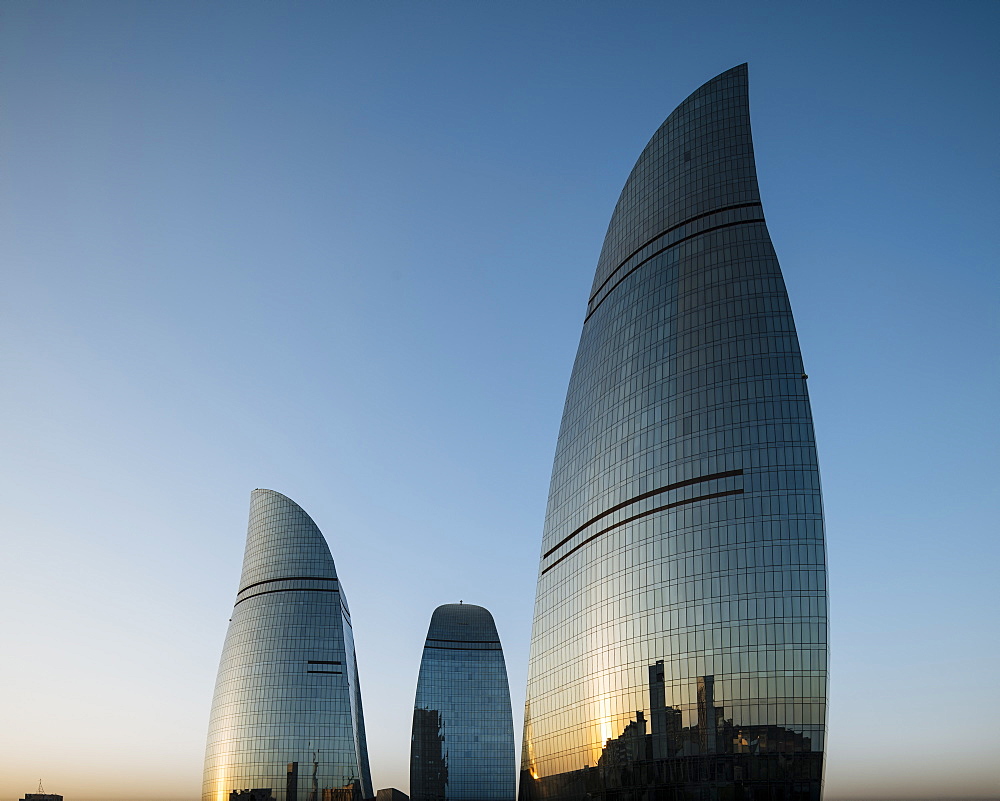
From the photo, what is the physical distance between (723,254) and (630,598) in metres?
21.3

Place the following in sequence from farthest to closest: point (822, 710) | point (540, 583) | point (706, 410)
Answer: point (540, 583), point (706, 410), point (822, 710)

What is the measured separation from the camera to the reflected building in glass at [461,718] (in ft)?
410

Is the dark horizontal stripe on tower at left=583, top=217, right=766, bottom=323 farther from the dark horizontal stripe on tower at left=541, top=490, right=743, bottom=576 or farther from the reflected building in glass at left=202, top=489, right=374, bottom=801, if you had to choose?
the reflected building in glass at left=202, top=489, right=374, bottom=801

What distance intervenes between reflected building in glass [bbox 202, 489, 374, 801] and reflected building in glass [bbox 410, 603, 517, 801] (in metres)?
25.8

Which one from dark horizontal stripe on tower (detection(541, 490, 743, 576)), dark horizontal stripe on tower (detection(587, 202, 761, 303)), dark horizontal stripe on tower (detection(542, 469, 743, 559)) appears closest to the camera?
dark horizontal stripe on tower (detection(541, 490, 743, 576))

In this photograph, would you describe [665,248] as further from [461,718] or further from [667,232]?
[461,718]

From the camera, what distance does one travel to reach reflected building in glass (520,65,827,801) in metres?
44.9

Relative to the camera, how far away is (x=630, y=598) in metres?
55.2

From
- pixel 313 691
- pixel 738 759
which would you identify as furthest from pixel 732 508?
pixel 313 691

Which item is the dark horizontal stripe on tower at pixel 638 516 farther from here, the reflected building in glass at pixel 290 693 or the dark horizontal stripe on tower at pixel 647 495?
the reflected building in glass at pixel 290 693

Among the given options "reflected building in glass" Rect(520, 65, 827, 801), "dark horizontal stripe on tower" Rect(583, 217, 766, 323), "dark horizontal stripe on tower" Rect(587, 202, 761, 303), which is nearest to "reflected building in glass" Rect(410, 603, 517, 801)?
"reflected building in glass" Rect(520, 65, 827, 801)

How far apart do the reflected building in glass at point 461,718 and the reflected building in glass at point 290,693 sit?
2576 centimetres

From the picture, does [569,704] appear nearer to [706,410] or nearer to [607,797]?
A: [607,797]

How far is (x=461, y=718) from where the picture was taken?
128 meters
